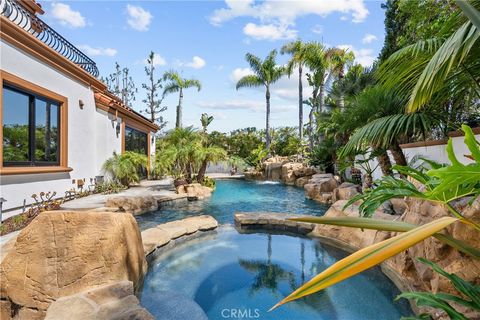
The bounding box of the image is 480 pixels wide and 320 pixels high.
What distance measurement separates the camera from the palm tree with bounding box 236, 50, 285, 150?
22597 millimetres

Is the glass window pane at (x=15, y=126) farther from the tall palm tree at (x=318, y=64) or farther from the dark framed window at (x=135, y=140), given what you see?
the tall palm tree at (x=318, y=64)

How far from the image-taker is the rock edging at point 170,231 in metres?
5.10

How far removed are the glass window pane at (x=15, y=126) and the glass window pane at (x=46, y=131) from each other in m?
0.34

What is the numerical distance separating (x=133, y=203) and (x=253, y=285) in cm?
503

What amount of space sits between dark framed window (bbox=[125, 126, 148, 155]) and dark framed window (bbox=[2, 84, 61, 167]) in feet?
17.5

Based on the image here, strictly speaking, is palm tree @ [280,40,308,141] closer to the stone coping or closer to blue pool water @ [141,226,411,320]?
the stone coping

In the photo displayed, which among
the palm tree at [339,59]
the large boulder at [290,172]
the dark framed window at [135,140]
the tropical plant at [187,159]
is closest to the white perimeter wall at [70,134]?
the dark framed window at [135,140]

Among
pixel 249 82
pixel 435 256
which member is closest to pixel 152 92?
pixel 249 82

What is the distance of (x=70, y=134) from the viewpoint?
28.6 ft

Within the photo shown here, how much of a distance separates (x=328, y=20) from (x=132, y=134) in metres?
10.7

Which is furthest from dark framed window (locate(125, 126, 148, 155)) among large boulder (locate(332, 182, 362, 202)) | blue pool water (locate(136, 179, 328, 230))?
large boulder (locate(332, 182, 362, 202))

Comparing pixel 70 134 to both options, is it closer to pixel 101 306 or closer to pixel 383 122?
pixel 101 306

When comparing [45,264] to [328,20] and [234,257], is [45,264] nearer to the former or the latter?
[234,257]

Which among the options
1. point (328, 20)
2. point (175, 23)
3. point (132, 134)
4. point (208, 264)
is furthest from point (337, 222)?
point (132, 134)
